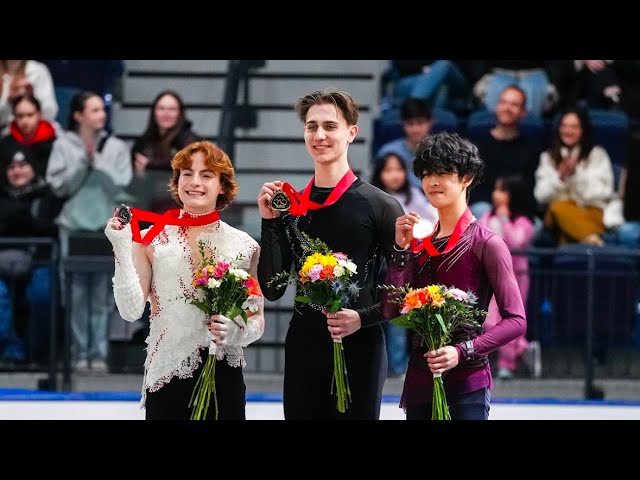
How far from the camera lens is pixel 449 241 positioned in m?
4.89

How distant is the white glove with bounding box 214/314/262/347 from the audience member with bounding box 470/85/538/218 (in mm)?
5291

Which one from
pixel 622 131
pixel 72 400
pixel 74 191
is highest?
pixel 622 131

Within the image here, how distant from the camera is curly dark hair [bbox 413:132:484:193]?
4887 millimetres

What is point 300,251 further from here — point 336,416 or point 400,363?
point 400,363

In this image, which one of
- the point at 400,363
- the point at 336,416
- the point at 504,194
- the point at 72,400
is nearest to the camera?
the point at 336,416

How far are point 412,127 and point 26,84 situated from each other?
316cm

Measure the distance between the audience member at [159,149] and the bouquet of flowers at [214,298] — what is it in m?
5.03

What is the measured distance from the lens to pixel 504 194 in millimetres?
9773

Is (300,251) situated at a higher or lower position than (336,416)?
higher

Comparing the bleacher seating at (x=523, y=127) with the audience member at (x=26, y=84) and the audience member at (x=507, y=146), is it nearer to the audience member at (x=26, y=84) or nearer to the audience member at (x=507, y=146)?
the audience member at (x=507, y=146)

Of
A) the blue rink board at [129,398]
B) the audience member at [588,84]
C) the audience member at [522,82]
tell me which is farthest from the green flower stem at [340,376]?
the audience member at [588,84]

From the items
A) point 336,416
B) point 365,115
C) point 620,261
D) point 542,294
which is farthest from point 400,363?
point 336,416
